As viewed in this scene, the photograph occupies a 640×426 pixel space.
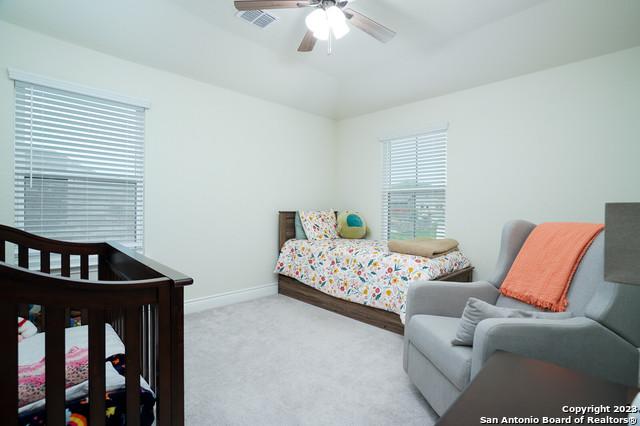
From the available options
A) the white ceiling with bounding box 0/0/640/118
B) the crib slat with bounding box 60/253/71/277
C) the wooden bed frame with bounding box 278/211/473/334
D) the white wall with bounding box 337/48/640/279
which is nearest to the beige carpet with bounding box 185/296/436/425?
the wooden bed frame with bounding box 278/211/473/334

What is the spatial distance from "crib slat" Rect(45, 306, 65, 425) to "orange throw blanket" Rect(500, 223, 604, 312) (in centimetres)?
217

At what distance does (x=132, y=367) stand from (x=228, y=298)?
2.71m

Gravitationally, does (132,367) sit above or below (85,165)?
below

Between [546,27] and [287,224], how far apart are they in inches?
125

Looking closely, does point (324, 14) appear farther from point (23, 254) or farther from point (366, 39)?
point (23, 254)

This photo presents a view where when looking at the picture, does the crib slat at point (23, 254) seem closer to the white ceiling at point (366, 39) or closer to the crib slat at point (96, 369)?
the crib slat at point (96, 369)

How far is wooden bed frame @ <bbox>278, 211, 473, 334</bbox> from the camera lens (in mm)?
2871

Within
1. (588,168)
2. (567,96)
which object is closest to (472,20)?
(567,96)

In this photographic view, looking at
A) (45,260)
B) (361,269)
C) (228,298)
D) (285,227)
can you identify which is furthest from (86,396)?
(285,227)

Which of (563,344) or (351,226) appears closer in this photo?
(563,344)

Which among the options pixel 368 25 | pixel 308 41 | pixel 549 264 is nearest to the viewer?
pixel 549 264

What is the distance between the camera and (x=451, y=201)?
11.8ft

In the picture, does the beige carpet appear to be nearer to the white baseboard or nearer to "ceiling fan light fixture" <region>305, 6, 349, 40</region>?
the white baseboard

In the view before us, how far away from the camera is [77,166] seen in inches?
103
